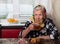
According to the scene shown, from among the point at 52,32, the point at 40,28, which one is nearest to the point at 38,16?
the point at 40,28

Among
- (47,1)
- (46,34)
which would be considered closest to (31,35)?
(46,34)

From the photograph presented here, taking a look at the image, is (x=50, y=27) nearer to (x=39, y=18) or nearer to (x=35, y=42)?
(x=39, y=18)

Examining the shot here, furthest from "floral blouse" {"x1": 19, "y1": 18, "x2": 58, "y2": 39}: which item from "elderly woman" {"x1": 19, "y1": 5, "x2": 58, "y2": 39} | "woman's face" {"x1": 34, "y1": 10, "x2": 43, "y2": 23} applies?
"woman's face" {"x1": 34, "y1": 10, "x2": 43, "y2": 23}

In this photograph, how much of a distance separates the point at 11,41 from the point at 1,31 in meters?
0.71

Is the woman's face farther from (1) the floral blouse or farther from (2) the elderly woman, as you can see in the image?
(1) the floral blouse

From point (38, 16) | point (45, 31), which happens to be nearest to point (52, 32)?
point (45, 31)

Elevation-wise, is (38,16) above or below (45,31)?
above

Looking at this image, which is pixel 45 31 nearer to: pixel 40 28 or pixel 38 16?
pixel 40 28

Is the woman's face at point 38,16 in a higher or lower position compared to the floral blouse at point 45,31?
higher

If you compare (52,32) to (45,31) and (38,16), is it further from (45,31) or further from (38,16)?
(38,16)

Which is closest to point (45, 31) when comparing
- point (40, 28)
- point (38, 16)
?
point (40, 28)

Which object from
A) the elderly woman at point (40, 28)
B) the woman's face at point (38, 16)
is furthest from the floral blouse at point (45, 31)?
the woman's face at point (38, 16)

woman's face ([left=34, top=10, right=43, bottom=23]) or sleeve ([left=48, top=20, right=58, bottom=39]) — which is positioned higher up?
woman's face ([left=34, top=10, right=43, bottom=23])

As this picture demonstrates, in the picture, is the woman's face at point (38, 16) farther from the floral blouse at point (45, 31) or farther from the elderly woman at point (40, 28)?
the floral blouse at point (45, 31)
